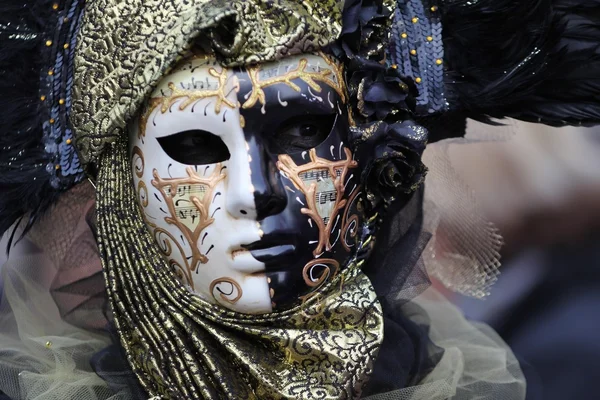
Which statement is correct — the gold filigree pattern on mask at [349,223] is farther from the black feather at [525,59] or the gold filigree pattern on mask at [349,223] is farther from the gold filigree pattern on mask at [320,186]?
the black feather at [525,59]

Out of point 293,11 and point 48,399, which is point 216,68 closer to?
point 293,11

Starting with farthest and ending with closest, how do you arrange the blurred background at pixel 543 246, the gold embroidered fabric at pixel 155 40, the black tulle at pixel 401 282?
the blurred background at pixel 543 246 → the black tulle at pixel 401 282 → the gold embroidered fabric at pixel 155 40

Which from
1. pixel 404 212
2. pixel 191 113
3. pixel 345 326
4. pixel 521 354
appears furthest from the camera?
pixel 521 354

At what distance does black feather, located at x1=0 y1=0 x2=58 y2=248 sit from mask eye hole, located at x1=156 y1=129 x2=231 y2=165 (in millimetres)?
258

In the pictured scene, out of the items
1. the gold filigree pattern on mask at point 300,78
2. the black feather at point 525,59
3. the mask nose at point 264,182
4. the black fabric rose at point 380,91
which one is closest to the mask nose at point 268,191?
the mask nose at point 264,182

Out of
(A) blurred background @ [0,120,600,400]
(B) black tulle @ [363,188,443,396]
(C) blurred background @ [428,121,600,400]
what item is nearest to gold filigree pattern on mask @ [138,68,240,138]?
(B) black tulle @ [363,188,443,396]

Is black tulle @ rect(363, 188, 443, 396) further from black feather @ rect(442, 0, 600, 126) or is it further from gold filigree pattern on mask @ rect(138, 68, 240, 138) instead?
gold filigree pattern on mask @ rect(138, 68, 240, 138)

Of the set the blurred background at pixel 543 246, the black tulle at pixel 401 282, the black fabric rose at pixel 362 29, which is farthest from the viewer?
the blurred background at pixel 543 246

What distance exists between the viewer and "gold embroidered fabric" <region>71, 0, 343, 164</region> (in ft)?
4.95

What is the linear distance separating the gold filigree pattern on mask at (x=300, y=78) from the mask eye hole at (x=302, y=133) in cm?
5

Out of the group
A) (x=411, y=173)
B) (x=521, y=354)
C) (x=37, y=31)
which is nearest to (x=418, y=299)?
(x=521, y=354)

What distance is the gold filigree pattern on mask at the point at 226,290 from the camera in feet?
5.15

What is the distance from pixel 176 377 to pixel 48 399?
23 centimetres

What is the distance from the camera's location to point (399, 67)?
1736 millimetres
